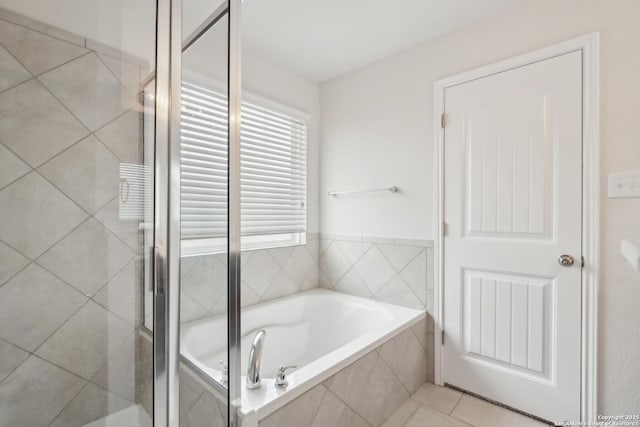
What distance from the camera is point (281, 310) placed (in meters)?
2.26

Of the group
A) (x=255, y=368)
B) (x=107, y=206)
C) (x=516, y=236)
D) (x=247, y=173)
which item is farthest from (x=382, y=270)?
(x=107, y=206)

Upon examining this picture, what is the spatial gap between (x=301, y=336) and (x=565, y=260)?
5.62 feet

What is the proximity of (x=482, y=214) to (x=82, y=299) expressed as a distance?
2.14m

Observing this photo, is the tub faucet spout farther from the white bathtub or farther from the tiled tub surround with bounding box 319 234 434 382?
the tiled tub surround with bounding box 319 234 434 382

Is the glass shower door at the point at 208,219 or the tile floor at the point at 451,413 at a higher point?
the glass shower door at the point at 208,219

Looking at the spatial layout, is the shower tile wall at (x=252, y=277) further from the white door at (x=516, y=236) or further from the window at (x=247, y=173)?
the white door at (x=516, y=236)

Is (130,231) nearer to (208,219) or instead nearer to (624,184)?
(208,219)

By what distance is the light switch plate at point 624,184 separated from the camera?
144cm

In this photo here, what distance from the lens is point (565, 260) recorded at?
1601 millimetres

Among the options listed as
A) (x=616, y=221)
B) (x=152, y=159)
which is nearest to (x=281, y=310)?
(x=152, y=159)

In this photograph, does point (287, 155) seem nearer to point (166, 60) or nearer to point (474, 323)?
point (166, 60)

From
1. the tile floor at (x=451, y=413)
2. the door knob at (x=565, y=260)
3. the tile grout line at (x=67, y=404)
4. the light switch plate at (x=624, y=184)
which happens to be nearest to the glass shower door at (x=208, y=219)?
the tile grout line at (x=67, y=404)

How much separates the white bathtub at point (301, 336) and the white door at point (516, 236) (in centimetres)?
42

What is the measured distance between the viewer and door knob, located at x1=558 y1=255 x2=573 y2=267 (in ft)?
5.21
